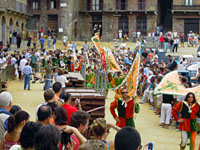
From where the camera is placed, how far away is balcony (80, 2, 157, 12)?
1844 inches

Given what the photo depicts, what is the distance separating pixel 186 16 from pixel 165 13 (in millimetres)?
7892

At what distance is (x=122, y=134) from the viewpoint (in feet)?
13.7

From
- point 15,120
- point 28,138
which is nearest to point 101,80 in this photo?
point 15,120

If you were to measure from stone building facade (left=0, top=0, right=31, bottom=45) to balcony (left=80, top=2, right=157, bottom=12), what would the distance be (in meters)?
7.80

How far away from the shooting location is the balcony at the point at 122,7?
154ft

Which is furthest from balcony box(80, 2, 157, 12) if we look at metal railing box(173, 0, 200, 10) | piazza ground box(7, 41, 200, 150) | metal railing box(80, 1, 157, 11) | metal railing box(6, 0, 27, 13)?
piazza ground box(7, 41, 200, 150)

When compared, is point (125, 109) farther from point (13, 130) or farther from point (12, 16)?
point (12, 16)

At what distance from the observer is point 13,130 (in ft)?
18.2

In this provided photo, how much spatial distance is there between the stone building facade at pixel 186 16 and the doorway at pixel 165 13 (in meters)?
3.43

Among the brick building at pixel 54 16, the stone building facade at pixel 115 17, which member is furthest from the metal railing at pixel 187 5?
the brick building at pixel 54 16

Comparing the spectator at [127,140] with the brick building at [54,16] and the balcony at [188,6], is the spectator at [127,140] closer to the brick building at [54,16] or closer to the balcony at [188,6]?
the brick building at [54,16]

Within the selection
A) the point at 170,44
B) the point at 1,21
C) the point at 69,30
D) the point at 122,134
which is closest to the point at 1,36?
the point at 1,21

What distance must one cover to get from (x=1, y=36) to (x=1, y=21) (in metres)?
1.43

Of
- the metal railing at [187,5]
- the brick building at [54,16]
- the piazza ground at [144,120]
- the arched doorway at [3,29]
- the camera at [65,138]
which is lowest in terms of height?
the piazza ground at [144,120]
